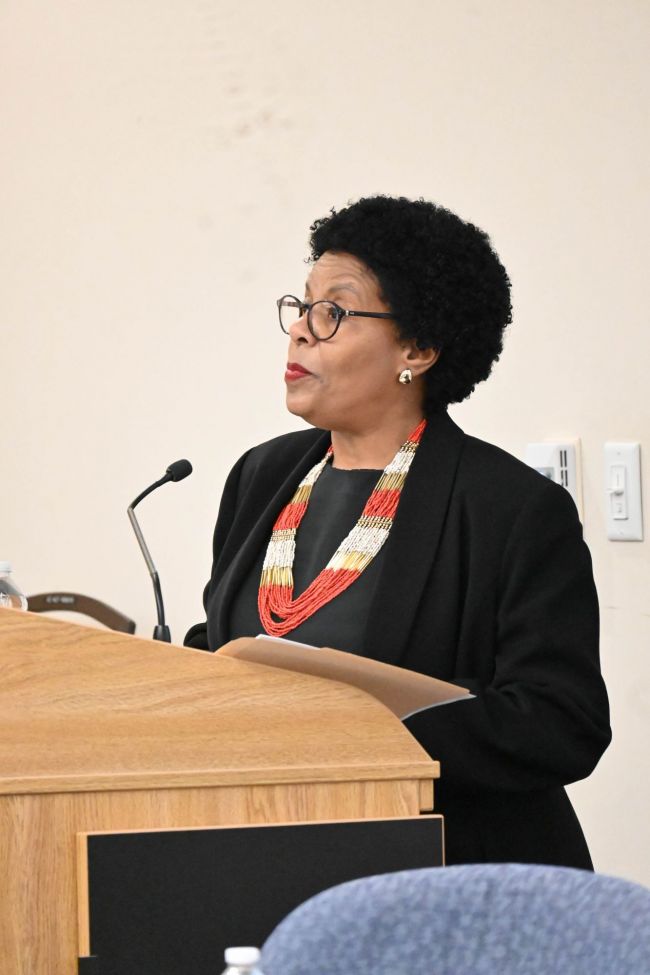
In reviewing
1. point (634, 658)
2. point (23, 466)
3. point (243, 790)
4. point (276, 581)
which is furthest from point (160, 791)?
point (23, 466)

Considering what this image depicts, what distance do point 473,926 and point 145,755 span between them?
41 cm

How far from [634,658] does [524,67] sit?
4.10ft

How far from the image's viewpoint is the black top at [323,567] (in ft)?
6.25

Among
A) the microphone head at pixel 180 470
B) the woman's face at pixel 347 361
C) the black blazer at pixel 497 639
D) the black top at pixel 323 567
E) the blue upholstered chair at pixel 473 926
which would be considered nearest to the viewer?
the blue upholstered chair at pixel 473 926

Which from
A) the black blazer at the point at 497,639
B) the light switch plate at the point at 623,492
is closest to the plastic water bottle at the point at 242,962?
the black blazer at the point at 497,639

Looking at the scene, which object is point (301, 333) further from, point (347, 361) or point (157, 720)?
point (157, 720)

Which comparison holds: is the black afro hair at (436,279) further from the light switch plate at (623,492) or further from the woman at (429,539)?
the light switch plate at (623,492)

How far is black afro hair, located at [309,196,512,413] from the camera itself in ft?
6.83

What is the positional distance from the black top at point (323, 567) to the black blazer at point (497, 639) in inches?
2.0

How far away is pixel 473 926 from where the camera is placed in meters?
1.04

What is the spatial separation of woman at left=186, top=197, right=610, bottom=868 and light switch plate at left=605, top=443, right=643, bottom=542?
663 mm

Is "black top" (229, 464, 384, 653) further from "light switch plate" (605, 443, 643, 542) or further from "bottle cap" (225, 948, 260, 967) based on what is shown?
"bottle cap" (225, 948, 260, 967)

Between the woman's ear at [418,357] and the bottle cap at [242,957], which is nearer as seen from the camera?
the bottle cap at [242,957]

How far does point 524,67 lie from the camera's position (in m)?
2.89
